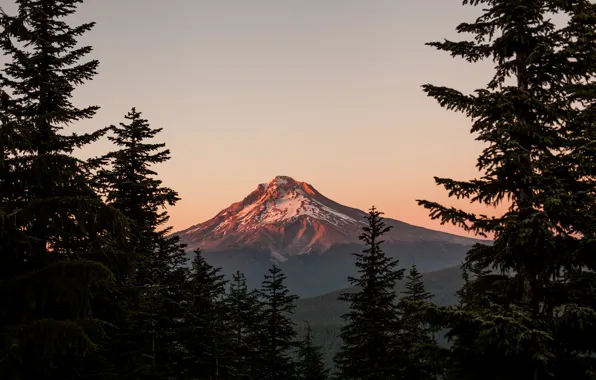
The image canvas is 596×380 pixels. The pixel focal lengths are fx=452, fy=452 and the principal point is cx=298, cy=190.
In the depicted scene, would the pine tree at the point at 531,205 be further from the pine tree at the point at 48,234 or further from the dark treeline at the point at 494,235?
the pine tree at the point at 48,234

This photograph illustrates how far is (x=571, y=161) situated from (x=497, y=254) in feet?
7.46

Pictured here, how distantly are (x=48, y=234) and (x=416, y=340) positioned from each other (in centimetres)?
2060

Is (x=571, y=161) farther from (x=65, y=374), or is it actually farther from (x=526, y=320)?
(x=65, y=374)

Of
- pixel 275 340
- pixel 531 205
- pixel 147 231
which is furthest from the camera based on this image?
pixel 275 340

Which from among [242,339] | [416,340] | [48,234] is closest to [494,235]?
[48,234]

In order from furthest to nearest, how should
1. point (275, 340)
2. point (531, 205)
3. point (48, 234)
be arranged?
point (275, 340), point (48, 234), point (531, 205)

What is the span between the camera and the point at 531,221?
26.8 ft

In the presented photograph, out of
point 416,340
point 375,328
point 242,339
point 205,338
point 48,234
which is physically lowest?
point 242,339

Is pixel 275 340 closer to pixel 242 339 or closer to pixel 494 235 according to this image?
pixel 242 339

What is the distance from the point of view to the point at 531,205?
8.82m

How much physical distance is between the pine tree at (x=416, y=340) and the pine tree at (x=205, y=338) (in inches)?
387

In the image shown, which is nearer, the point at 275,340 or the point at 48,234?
the point at 48,234

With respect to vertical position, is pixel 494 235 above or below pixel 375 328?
above

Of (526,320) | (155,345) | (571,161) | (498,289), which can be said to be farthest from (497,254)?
(155,345)
